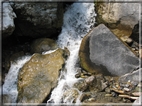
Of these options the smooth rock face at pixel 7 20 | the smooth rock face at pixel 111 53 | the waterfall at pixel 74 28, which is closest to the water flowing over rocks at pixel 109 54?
the smooth rock face at pixel 111 53

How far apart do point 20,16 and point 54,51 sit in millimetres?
1378

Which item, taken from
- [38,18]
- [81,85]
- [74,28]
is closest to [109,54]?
[81,85]

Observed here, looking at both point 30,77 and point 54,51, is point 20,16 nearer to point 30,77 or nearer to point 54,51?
point 54,51

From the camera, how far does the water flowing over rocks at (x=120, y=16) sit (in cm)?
614

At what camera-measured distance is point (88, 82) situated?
520 cm

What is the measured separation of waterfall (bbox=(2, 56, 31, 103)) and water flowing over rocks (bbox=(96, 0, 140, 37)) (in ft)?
8.00

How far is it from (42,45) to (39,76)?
1.32 metres

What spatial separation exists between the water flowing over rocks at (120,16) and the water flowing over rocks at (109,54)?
77 centimetres

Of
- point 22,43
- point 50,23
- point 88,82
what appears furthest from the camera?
point 22,43

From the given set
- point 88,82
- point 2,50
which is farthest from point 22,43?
point 88,82

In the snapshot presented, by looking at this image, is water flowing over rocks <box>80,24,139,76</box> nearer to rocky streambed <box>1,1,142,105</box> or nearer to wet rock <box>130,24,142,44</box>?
rocky streambed <box>1,1,142,105</box>

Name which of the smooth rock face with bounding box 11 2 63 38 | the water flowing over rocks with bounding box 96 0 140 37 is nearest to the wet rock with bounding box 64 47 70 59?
the smooth rock face with bounding box 11 2 63 38

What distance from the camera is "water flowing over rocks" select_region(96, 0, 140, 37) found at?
242 inches

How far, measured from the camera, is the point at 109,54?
221 inches
